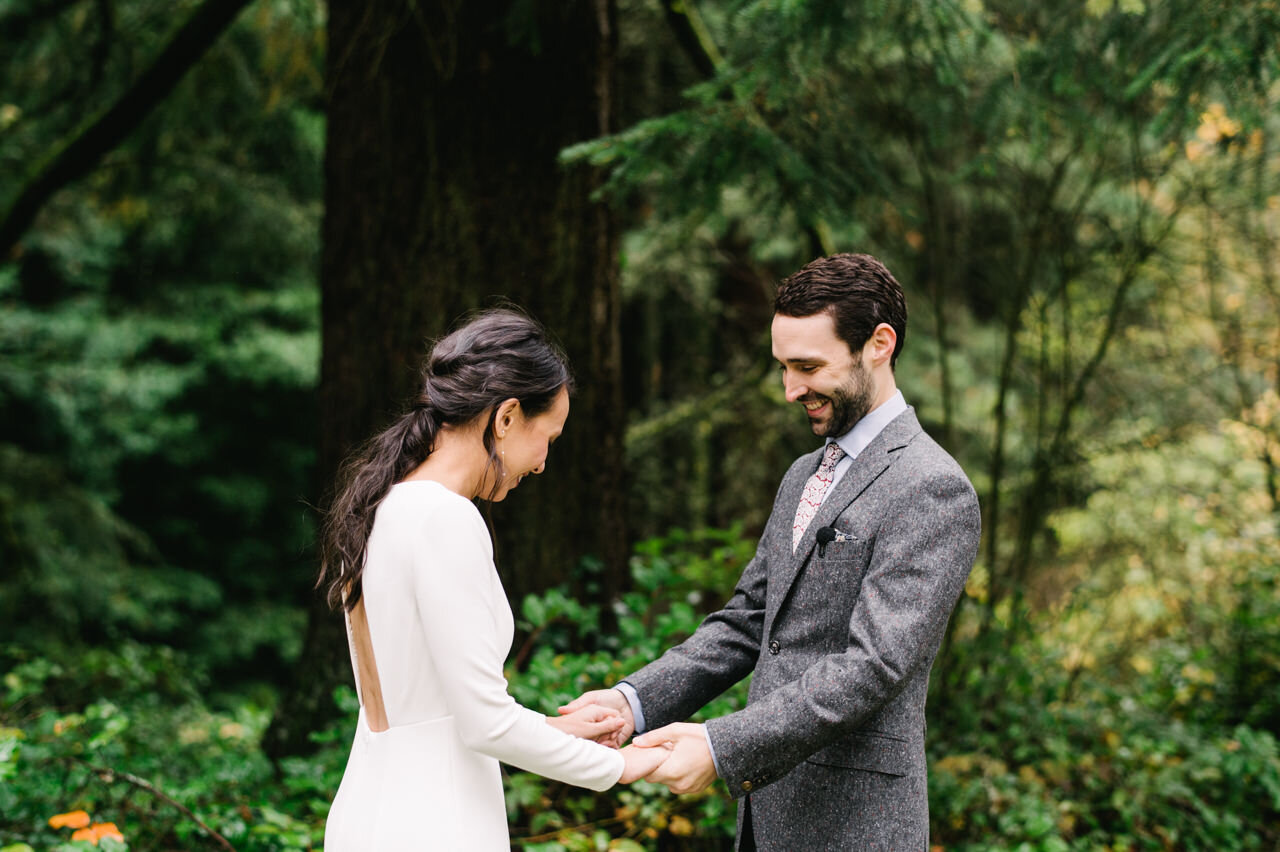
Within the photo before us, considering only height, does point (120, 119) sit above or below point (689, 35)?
below

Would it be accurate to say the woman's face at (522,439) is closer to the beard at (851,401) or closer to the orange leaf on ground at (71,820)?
the beard at (851,401)

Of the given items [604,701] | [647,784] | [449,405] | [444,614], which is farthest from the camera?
[647,784]

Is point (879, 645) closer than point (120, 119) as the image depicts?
Yes

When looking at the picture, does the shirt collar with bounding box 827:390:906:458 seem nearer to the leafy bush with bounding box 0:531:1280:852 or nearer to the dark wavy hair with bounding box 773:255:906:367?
the dark wavy hair with bounding box 773:255:906:367

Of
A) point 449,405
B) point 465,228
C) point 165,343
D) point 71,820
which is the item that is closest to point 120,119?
point 465,228

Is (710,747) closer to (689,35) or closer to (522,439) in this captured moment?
(522,439)

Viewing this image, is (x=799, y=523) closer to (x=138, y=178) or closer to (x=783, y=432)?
(x=783, y=432)

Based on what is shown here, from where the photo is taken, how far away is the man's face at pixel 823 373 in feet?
6.90

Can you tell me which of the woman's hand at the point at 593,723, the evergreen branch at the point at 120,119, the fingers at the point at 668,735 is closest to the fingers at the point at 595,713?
the woman's hand at the point at 593,723

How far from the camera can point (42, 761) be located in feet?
10.4

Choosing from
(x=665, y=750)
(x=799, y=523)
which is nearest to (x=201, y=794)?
(x=665, y=750)

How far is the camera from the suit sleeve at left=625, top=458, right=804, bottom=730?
2.41 metres

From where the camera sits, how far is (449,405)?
6.56 ft

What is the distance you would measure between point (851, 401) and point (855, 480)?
18 cm
